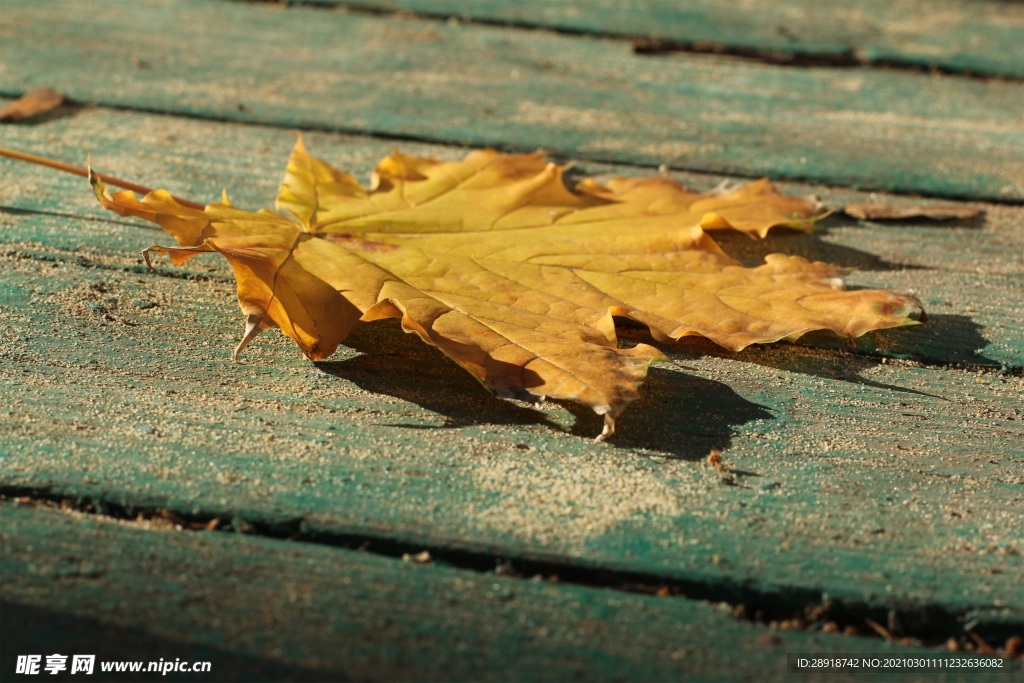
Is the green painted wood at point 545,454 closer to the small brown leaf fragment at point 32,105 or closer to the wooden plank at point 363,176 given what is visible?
the wooden plank at point 363,176

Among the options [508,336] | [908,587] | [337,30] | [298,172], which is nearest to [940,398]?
[908,587]

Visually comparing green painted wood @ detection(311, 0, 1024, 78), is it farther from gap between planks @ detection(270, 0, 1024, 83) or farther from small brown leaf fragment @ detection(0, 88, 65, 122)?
small brown leaf fragment @ detection(0, 88, 65, 122)

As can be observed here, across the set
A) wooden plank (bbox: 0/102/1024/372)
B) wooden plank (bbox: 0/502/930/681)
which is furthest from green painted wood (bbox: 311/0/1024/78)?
wooden plank (bbox: 0/502/930/681)

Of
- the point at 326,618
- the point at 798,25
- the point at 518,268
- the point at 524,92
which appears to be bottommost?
the point at 326,618

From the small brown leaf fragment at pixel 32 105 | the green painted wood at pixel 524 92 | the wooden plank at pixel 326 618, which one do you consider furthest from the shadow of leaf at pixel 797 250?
the small brown leaf fragment at pixel 32 105

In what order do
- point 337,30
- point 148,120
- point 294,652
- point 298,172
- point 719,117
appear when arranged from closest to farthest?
1. point 294,652
2. point 298,172
3. point 148,120
4. point 719,117
5. point 337,30

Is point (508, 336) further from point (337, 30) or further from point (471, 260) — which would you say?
point (337, 30)

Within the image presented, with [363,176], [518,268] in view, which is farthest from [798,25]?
[518,268]

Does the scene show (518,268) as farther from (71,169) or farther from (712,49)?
(712,49)
